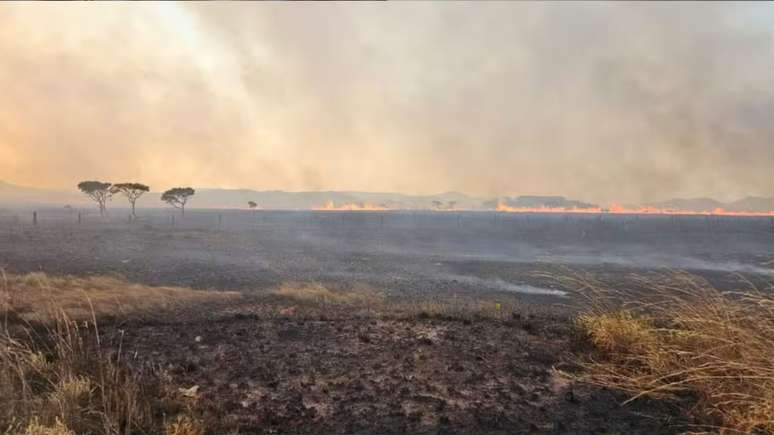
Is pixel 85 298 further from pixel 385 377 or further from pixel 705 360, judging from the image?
pixel 705 360

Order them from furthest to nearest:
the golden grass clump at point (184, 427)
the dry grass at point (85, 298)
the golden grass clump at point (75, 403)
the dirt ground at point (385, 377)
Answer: the dry grass at point (85, 298) → the dirt ground at point (385, 377) → the golden grass clump at point (184, 427) → the golden grass clump at point (75, 403)

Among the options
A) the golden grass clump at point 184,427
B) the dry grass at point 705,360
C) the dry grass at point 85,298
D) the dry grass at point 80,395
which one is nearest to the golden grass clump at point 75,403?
the dry grass at point 80,395

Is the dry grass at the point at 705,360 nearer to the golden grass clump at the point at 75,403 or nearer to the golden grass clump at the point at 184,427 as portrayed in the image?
the golden grass clump at the point at 184,427

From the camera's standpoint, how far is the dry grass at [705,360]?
4.12 metres

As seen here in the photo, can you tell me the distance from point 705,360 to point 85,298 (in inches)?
562

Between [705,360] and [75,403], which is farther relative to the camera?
[705,360]

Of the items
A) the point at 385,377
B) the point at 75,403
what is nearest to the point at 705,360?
the point at 385,377

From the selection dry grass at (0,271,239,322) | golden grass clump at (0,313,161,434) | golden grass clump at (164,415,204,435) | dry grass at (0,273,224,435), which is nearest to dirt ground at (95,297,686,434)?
golden grass clump at (164,415,204,435)

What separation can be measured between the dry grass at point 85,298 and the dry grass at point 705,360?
10109mm

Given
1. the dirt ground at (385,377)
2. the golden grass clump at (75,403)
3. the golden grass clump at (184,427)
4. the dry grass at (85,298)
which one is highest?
the golden grass clump at (75,403)

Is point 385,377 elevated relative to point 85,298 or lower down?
elevated

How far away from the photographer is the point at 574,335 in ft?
24.1

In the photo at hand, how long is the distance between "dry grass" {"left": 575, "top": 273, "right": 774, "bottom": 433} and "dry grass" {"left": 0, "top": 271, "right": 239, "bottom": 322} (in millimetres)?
10109

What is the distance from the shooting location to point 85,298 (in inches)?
505
